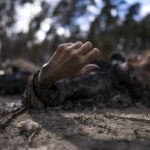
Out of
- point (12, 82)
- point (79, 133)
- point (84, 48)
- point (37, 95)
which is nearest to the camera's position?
point (79, 133)

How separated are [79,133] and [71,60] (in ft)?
1.52

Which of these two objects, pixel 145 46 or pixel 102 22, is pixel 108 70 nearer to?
pixel 102 22

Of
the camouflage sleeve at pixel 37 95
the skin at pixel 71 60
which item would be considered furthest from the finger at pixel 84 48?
the camouflage sleeve at pixel 37 95

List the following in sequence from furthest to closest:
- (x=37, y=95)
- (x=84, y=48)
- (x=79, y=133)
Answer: (x=37, y=95), (x=84, y=48), (x=79, y=133)

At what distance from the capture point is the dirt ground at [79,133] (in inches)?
40.7

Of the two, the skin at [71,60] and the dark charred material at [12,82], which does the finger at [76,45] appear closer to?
the skin at [71,60]

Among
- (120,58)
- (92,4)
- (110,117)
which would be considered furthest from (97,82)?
(92,4)

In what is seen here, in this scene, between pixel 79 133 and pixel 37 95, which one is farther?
pixel 37 95

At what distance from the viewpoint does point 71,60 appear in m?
1.37

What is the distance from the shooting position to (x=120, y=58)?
336 centimetres

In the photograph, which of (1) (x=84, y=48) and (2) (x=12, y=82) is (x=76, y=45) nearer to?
(1) (x=84, y=48)

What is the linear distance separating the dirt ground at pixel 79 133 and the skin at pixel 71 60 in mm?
343

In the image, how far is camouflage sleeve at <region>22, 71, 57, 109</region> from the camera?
5.49ft

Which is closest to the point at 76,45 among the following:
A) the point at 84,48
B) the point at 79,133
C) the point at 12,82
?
the point at 84,48
